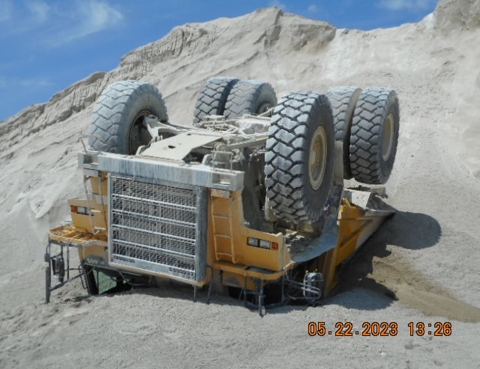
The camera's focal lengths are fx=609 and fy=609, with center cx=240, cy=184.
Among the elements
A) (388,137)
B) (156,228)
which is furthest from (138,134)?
(388,137)

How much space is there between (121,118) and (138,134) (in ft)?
1.98

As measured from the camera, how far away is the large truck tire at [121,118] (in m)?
7.49

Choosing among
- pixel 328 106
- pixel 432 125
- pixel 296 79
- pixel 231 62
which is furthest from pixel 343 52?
pixel 328 106

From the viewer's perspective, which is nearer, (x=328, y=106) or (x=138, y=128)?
(x=328, y=106)

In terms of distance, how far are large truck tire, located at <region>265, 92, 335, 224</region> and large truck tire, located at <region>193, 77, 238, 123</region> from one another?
3183mm

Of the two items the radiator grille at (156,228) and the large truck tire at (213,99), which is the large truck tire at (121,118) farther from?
the large truck tire at (213,99)

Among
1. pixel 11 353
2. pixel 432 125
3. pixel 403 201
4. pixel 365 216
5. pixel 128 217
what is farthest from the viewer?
pixel 432 125

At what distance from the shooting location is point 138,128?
Result: 815 cm

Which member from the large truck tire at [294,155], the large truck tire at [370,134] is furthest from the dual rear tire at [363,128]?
the large truck tire at [294,155]

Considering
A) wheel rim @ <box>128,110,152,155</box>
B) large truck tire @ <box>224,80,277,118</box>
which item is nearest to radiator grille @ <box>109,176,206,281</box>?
wheel rim @ <box>128,110,152,155</box>

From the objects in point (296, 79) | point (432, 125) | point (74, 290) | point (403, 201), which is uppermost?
point (296, 79)

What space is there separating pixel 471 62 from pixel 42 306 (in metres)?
14.1

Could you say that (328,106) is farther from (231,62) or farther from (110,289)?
(231,62)

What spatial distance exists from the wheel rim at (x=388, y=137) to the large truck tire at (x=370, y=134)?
0.17m
